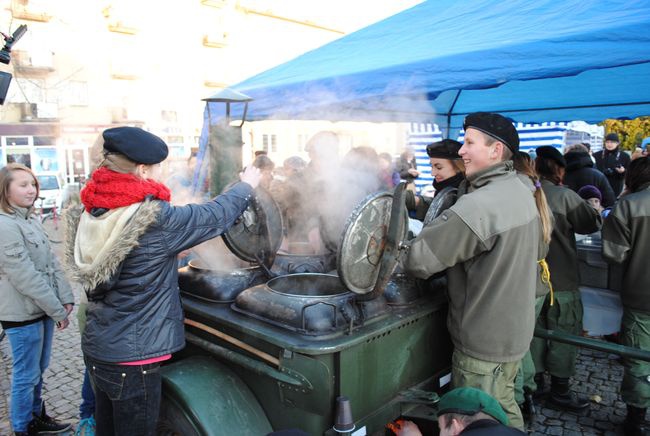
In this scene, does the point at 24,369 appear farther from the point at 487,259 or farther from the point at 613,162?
the point at 613,162

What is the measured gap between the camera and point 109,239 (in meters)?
1.83

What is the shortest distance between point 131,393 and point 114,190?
0.89 m

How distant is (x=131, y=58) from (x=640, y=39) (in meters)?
4.35

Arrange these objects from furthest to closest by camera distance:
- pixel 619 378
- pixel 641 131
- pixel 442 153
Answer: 1. pixel 641 131
2. pixel 619 378
3. pixel 442 153

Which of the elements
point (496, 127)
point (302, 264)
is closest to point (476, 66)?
point (496, 127)

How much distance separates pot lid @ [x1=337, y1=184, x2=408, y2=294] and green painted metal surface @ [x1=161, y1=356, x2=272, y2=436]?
743 mm

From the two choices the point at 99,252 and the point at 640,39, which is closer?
the point at 99,252

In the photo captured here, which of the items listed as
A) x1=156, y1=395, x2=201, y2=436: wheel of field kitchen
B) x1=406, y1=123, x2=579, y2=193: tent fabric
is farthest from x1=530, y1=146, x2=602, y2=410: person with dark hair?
x1=406, y1=123, x2=579, y2=193: tent fabric

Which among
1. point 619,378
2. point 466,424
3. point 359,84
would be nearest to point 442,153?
point 359,84

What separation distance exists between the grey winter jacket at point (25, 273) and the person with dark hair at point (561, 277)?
3660 mm

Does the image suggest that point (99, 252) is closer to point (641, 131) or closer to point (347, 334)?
point (347, 334)

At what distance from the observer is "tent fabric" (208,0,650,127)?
271 cm

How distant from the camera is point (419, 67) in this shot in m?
3.31

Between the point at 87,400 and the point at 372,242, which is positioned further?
the point at 87,400
